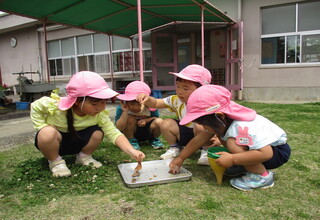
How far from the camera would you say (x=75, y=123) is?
2.17m

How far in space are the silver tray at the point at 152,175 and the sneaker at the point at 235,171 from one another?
10.8 inches

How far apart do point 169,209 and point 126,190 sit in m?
0.40

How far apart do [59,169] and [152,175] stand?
2.29ft

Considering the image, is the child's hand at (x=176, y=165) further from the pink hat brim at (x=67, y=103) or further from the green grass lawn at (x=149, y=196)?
the pink hat brim at (x=67, y=103)

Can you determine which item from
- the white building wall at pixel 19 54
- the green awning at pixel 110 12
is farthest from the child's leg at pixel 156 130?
the white building wall at pixel 19 54

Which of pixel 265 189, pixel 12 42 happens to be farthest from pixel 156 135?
pixel 12 42

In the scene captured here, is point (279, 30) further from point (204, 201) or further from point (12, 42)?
point (12, 42)

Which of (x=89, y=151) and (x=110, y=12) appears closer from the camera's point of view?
(x=89, y=151)

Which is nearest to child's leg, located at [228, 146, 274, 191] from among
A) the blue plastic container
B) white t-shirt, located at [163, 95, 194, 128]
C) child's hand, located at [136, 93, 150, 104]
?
white t-shirt, located at [163, 95, 194, 128]

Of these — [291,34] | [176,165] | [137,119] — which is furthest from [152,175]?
[291,34]

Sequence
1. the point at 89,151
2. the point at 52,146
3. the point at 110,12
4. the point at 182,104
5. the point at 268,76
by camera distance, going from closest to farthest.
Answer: the point at 52,146
the point at 89,151
the point at 182,104
the point at 110,12
the point at 268,76

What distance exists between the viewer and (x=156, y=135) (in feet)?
9.74

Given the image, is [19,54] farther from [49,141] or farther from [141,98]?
[49,141]

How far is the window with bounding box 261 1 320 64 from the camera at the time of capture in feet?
23.5
